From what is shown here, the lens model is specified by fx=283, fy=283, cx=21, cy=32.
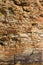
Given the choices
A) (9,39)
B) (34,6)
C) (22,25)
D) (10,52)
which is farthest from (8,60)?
(34,6)

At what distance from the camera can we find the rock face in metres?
10.5

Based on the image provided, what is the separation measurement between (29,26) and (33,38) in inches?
26.8

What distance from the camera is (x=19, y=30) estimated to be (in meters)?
11.7

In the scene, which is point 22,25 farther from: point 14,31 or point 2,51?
point 2,51

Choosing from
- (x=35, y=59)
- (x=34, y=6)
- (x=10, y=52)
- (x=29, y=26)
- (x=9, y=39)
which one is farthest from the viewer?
(x=34, y=6)

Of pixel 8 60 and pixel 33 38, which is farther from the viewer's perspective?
pixel 33 38

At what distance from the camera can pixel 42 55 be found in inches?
400

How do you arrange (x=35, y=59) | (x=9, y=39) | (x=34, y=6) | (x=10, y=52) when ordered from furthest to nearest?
1. (x=34, y=6)
2. (x=9, y=39)
3. (x=10, y=52)
4. (x=35, y=59)

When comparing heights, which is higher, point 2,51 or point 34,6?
point 34,6

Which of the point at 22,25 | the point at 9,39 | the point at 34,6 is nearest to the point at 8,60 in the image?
the point at 9,39

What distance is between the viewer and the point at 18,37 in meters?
11.4

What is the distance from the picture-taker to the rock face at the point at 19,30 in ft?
34.4

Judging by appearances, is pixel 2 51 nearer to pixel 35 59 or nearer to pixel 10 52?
pixel 10 52

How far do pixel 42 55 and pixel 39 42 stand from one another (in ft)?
4.93
